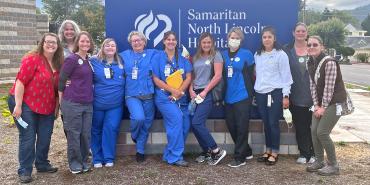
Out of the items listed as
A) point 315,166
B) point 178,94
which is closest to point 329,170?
point 315,166

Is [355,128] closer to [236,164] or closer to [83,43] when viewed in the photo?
[236,164]

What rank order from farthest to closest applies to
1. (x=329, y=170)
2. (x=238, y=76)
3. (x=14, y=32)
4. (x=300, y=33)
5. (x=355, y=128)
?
1. (x=14, y=32)
2. (x=355, y=128)
3. (x=238, y=76)
4. (x=300, y=33)
5. (x=329, y=170)

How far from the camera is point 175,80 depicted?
570cm

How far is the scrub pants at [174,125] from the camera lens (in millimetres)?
5699

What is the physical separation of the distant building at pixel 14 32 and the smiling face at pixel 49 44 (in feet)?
42.0

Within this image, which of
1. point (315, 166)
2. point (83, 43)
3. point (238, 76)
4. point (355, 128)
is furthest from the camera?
point (355, 128)

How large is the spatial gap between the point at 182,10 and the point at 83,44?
1673mm

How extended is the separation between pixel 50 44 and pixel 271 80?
278 cm

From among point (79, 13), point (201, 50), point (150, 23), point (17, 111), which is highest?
point (79, 13)

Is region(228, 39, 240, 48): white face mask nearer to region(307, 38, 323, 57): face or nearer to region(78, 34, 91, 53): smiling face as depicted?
region(307, 38, 323, 57): face

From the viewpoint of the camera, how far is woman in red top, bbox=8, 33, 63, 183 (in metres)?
4.94

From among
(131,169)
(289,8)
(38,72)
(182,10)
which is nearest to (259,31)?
(289,8)

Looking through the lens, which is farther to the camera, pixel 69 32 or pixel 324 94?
pixel 69 32

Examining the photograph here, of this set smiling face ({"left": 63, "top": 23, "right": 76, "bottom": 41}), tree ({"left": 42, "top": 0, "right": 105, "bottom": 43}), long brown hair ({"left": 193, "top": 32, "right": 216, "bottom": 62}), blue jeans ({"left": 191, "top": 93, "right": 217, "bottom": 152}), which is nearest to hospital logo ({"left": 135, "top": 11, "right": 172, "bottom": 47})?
long brown hair ({"left": 193, "top": 32, "right": 216, "bottom": 62})
